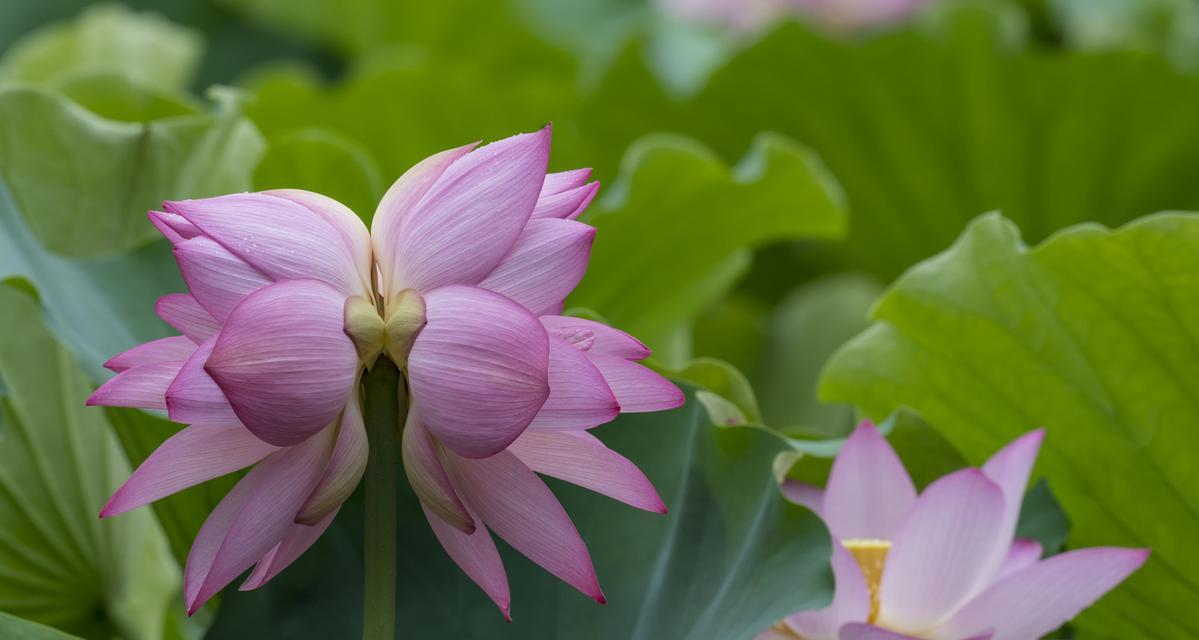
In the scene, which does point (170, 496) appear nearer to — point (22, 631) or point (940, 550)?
point (22, 631)

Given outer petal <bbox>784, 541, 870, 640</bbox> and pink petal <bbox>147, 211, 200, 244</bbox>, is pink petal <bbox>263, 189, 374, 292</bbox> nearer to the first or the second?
pink petal <bbox>147, 211, 200, 244</bbox>

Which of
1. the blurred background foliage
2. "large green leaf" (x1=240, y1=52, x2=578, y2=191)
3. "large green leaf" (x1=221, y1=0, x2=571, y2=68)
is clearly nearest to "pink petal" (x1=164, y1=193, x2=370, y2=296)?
the blurred background foliage

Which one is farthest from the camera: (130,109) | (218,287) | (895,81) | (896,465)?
(895,81)

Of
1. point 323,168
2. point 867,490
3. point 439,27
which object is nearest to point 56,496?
point 323,168

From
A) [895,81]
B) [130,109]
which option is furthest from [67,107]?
[895,81]

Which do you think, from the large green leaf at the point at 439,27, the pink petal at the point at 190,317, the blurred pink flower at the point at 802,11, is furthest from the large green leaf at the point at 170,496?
the large green leaf at the point at 439,27

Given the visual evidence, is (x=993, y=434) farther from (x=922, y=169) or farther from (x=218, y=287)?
(x=922, y=169)

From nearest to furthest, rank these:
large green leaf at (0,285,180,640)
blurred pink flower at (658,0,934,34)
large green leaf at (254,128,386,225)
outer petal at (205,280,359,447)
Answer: outer petal at (205,280,359,447) < large green leaf at (0,285,180,640) < large green leaf at (254,128,386,225) < blurred pink flower at (658,0,934,34)

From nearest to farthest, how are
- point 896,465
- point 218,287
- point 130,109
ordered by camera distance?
point 218,287 < point 896,465 < point 130,109

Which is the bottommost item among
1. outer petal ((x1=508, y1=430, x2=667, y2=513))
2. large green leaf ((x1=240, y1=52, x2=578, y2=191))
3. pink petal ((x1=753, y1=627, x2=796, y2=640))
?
large green leaf ((x1=240, y1=52, x2=578, y2=191))
